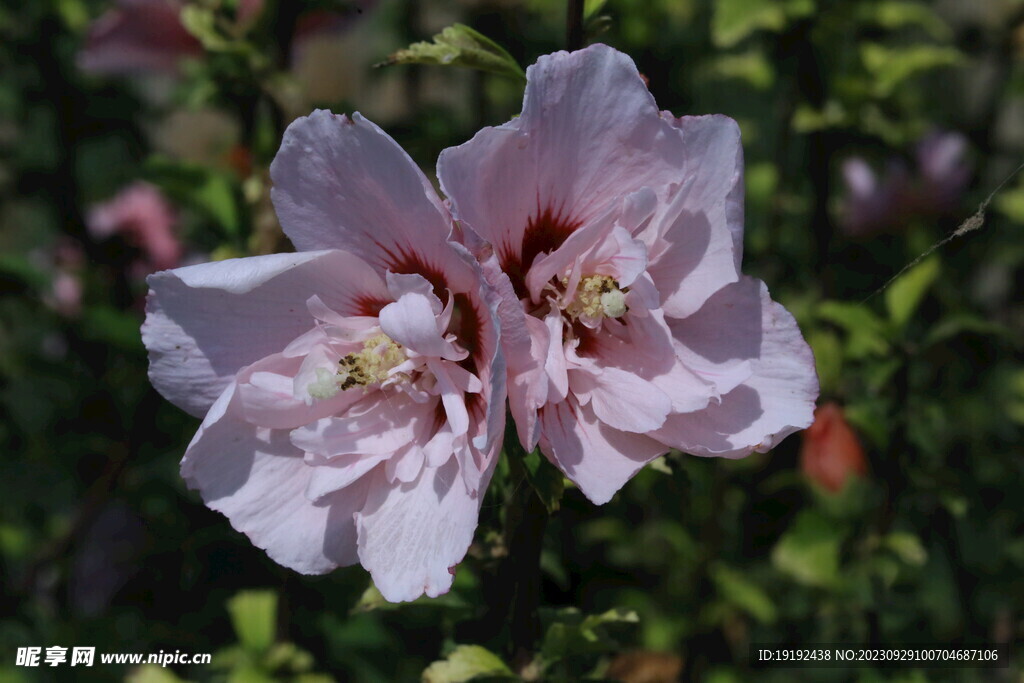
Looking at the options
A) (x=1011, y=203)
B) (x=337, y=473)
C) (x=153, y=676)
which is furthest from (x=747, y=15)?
(x=153, y=676)

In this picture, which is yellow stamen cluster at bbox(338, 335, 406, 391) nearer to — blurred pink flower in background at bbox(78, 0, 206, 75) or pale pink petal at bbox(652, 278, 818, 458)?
pale pink petal at bbox(652, 278, 818, 458)

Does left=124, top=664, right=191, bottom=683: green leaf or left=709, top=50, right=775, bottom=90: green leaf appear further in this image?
left=709, top=50, right=775, bottom=90: green leaf

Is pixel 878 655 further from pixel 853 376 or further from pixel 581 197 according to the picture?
pixel 581 197

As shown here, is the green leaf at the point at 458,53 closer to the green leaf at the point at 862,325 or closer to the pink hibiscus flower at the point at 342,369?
the pink hibiscus flower at the point at 342,369

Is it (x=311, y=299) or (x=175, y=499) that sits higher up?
(x=311, y=299)

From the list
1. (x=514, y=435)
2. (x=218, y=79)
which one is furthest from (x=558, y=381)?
(x=218, y=79)

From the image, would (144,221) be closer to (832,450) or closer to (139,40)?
(139,40)

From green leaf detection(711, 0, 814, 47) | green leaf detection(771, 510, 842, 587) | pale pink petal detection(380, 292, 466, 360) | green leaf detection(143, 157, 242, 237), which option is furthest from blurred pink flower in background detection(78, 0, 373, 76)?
green leaf detection(771, 510, 842, 587)
